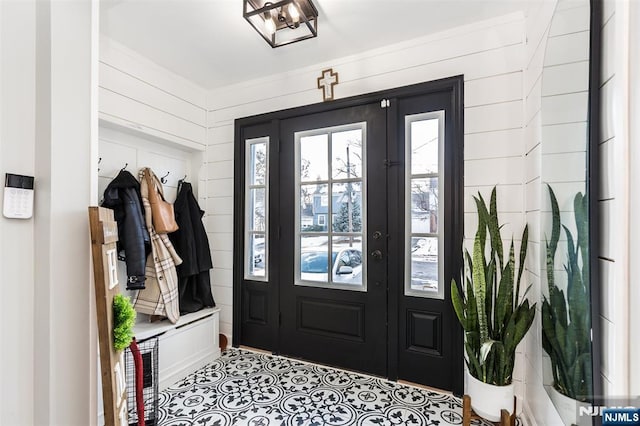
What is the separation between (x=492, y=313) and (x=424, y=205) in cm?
82

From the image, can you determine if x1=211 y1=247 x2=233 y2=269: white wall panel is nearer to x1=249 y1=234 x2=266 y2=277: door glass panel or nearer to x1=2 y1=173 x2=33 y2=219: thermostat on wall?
x1=249 y1=234 x2=266 y2=277: door glass panel

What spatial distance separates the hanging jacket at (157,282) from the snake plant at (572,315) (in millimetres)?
2320

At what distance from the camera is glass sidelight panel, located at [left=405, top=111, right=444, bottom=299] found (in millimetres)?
2131

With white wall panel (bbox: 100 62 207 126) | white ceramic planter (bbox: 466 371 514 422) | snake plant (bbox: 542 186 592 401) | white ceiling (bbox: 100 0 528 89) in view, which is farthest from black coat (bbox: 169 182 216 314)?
snake plant (bbox: 542 186 592 401)

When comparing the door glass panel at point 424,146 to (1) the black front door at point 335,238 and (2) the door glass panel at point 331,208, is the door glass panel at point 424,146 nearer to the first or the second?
(1) the black front door at point 335,238

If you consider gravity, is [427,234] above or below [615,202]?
below

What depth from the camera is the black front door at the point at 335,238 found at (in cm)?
231

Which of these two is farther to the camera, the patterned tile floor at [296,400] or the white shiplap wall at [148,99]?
the white shiplap wall at [148,99]

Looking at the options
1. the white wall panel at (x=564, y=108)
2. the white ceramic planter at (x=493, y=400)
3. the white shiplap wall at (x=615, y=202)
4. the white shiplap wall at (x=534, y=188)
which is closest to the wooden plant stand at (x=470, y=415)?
the white ceramic planter at (x=493, y=400)

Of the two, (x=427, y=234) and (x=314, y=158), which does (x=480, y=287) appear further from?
(x=314, y=158)

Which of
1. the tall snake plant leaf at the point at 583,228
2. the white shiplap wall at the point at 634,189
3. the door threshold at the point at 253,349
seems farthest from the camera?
the door threshold at the point at 253,349

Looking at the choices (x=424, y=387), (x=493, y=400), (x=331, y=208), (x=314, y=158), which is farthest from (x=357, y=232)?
(x=493, y=400)

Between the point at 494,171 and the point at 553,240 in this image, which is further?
the point at 494,171

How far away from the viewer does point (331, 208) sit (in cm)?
249
